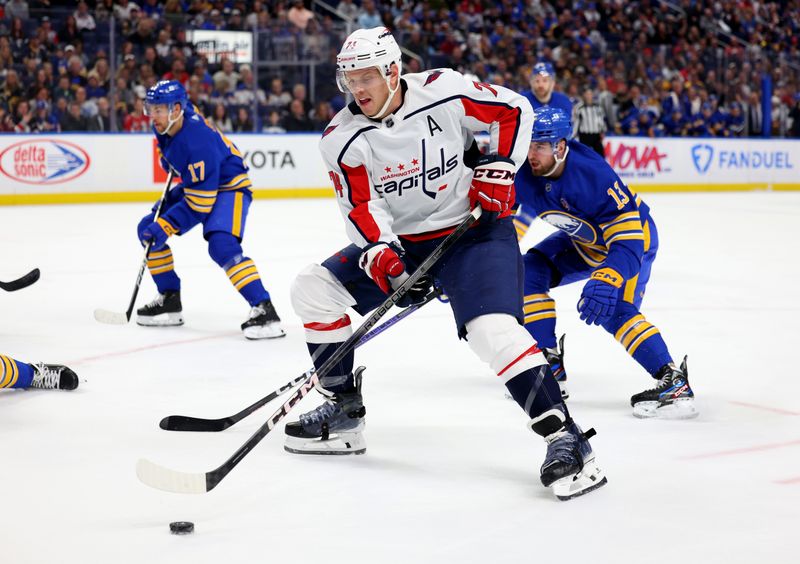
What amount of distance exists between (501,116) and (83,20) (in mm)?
8467

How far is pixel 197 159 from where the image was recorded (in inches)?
172

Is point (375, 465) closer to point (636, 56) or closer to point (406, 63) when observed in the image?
point (406, 63)

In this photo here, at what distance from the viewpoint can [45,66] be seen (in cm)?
978

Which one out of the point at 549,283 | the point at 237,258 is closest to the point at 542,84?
the point at 237,258

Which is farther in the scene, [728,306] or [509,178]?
[728,306]

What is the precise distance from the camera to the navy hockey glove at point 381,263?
8.20 ft

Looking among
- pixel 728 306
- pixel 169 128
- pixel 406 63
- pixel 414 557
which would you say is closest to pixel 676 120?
pixel 406 63

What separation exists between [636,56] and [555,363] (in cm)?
1001

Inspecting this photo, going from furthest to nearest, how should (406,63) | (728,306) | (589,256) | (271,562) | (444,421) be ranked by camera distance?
(406,63), (728,306), (589,256), (444,421), (271,562)

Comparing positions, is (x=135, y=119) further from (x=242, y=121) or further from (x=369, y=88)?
(x=369, y=88)

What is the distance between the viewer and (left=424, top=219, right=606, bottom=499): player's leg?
2385 millimetres

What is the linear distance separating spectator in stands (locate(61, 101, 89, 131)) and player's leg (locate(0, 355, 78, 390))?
22.6 feet

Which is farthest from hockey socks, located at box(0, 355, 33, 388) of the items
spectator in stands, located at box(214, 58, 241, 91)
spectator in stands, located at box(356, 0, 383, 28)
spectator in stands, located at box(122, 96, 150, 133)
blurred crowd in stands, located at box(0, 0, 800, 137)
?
spectator in stands, located at box(356, 0, 383, 28)

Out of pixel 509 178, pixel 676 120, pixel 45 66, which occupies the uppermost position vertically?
pixel 509 178
